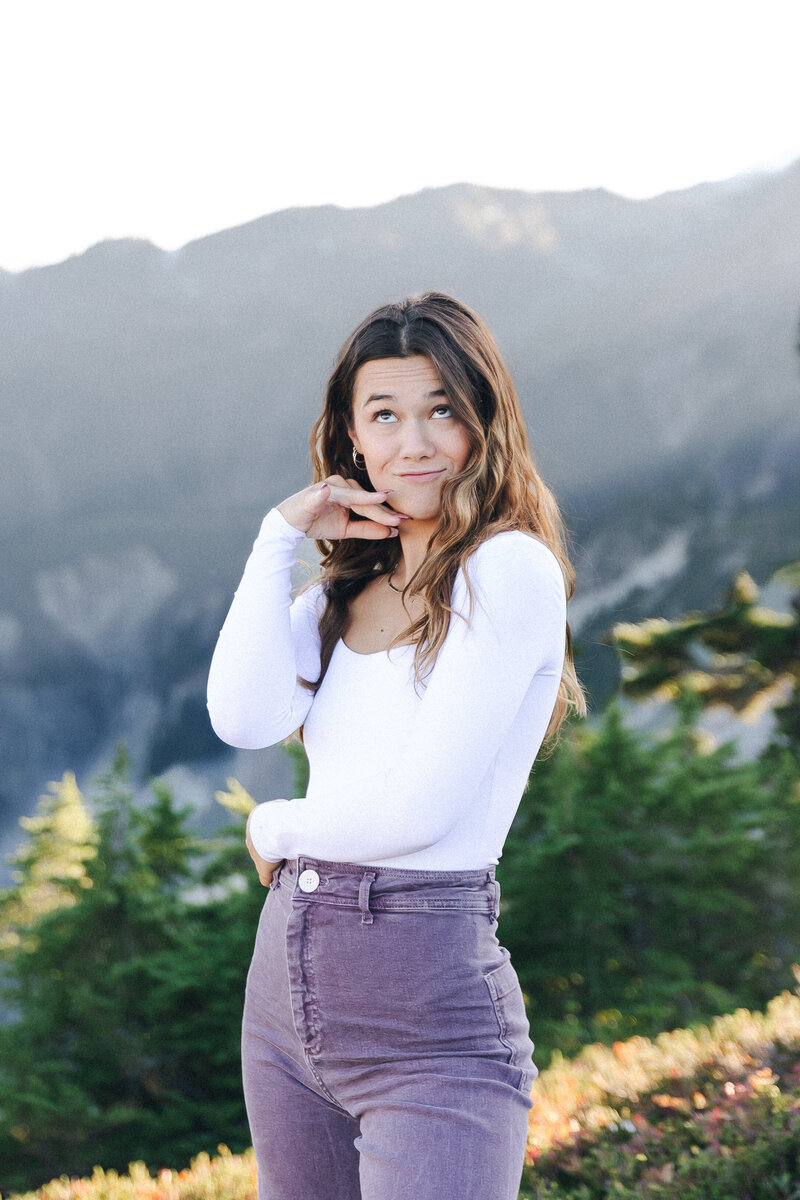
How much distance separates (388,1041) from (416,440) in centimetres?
90

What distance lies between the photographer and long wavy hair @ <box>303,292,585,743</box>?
1.52 metres

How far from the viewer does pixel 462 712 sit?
1.35 metres

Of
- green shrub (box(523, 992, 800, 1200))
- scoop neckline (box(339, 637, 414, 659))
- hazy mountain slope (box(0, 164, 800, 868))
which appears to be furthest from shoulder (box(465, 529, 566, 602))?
hazy mountain slope (box(0, 164, 800, 868))

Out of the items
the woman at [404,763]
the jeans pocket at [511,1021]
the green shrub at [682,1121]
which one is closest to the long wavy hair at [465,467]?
the woman at [404,763]

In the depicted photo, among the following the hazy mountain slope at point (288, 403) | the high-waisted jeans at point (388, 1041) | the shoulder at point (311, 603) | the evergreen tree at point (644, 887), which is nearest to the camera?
the high-waisted jeans at point (388, 1041)

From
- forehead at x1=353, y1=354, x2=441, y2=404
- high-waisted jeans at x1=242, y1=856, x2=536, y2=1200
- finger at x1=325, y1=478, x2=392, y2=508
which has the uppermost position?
forehead at x1=353, y1=354, x2=441, y2=404

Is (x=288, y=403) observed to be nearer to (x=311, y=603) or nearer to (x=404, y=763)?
(x=311, y=603)

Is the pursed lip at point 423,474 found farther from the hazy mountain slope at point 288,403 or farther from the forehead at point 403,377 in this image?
the hazy mountain slope at point 288,403

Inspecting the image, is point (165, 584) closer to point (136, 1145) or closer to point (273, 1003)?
point (136, 1145)

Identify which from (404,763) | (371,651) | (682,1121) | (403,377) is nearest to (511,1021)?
(404,763)

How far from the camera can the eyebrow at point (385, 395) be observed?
1634 millimetres

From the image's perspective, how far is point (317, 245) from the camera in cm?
1769

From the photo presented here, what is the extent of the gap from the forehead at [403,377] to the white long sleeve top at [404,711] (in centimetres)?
28

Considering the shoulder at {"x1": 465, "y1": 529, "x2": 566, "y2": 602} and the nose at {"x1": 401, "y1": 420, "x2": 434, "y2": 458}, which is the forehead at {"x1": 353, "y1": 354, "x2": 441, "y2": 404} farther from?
the shoulder at {"x1": 465, "y1": 529, "x2": 566, "y2": 602}
